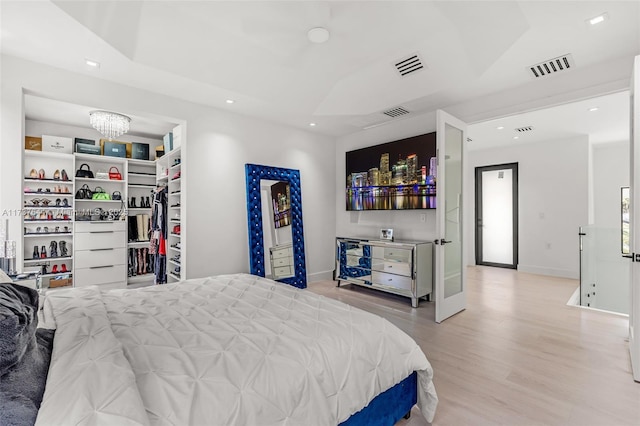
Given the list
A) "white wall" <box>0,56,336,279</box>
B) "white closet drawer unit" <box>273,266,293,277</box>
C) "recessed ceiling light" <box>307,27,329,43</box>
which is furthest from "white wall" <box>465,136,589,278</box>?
"recessed ceiling light" <box>307,27,329,43</box>

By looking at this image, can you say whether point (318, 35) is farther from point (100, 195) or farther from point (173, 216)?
point (100, 195)

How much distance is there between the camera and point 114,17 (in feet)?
7.78

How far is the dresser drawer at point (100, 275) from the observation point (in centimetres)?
447

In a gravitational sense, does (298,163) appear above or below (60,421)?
above

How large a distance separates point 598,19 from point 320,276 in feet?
14.6

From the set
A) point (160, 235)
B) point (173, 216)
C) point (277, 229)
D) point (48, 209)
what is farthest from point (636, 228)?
point (48, 209)

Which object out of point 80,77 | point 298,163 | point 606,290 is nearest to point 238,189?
point 298,163

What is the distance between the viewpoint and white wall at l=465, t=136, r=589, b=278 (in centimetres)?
557

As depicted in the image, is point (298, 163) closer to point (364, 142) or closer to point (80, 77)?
point (364, 142)

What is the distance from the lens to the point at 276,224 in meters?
4.46

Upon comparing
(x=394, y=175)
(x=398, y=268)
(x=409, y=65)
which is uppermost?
(x=409, y=65)

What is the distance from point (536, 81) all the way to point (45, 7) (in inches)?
173

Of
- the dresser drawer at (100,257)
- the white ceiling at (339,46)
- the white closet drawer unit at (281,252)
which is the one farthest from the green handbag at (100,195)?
the white closet drawer unit at (281,252)

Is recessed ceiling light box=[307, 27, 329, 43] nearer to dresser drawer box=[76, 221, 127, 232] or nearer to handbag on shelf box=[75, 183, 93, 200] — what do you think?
dresser drawer box=[76, 221, 127, 232]
